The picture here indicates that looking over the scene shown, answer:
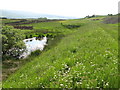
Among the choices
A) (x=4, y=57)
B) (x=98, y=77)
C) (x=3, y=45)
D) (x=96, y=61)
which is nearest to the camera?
(x=98, y=77)

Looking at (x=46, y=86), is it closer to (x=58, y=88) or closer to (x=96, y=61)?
(x=58, y=88)

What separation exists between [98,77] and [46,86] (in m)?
2.94

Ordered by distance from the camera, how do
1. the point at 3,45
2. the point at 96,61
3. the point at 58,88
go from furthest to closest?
the point at 3,45, the point at 96,61, the point at 58,88

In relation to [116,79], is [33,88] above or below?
below

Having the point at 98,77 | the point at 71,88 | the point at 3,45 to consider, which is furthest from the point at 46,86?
the point at 3,45

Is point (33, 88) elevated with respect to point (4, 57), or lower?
elevated

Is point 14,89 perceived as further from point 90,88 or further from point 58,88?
point 90,88

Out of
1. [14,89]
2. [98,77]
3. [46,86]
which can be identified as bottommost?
[14,89]

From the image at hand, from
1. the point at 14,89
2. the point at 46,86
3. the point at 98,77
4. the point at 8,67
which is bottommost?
the point at 8,67

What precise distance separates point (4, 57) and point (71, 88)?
31.5 m

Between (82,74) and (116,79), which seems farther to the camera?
(82,74)

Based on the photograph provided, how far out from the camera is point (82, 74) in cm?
913

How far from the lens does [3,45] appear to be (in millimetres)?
32688

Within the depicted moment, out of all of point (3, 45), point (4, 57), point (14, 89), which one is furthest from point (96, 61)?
point (4, 57)
